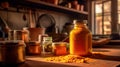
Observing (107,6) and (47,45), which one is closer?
(47,45)

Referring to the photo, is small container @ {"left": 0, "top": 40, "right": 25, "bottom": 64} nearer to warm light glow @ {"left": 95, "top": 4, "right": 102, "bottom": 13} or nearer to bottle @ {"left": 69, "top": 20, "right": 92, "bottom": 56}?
bottle @ {"left": 69, "top": 20, "right": 92, "bottom": 56}

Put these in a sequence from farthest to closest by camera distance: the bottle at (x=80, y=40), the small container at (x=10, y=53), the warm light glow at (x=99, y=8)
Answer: the warm light glow at (x=99, y=8), the bottle at (x=80, y=40), the small container at (x=10, y=53)

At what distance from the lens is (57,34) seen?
189 centimetres

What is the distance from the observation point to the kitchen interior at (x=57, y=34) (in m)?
0.87

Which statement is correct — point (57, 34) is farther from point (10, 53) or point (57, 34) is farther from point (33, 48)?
point (10, 53)

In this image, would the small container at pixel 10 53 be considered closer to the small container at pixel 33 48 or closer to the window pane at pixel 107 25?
the small container at pixel 33 48

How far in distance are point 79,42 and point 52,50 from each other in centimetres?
24

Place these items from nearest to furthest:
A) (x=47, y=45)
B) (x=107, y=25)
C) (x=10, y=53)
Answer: (x=10, y=53), (x=47, y=45), (x=107, y=25)

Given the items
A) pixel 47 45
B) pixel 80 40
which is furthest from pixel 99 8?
pixel 80 40

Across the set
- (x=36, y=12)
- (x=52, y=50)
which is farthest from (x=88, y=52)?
(x=36, y=12)

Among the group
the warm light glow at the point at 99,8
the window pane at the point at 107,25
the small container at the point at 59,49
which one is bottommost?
the small container at the point at 59,49

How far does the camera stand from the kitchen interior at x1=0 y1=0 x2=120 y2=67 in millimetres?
869

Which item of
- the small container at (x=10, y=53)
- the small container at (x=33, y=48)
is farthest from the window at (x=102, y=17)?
the small container at (x=10, y=53)

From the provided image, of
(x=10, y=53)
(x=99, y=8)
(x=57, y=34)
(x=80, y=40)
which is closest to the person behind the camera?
(x=10, y=53)
